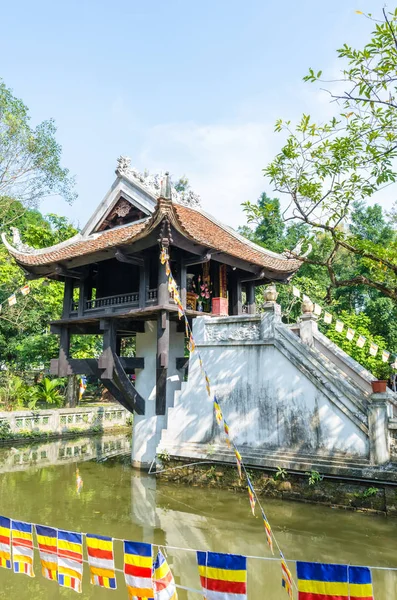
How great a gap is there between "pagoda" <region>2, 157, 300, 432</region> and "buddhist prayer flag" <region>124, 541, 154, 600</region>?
6.02 metres

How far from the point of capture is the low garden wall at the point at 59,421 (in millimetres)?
15008

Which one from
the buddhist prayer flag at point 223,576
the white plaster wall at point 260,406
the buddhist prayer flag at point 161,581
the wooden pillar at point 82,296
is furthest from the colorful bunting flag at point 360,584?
the wooden pillar at point 82,296

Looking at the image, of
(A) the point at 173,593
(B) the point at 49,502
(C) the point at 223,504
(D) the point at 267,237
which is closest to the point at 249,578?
(A) the point at 173,593

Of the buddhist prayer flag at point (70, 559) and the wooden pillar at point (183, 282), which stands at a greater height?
the wooden pillar at point (183, 282)

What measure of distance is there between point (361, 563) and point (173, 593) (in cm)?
296

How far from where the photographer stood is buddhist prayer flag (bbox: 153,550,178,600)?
3278 mm

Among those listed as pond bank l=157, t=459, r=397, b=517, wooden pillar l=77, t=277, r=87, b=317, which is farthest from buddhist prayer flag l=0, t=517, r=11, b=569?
wooden pillar l=77, t=277, r=87, b=317

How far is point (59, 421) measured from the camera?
16.6 m

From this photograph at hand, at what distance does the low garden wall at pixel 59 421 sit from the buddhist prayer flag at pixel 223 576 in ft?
43.8

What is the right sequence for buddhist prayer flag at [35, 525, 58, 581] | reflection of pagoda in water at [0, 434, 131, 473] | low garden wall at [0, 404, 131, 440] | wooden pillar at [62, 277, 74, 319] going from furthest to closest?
1. low garden wall at [0, 404, 131, 440]
2. reflection of pagoda in water at [0, 434, 131, 473]
3. wooden pillar at [62, 277, 74, 319]
4. buddhist prayer flag at [35, 525, 58, 581]

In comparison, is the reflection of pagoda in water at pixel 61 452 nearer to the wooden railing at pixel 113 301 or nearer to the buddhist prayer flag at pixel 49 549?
the wooden railing at pixel 113 301

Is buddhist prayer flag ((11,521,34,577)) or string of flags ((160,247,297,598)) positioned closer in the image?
string of flags ((160,247,297,598))

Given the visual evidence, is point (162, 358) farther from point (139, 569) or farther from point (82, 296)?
point (139, 569)

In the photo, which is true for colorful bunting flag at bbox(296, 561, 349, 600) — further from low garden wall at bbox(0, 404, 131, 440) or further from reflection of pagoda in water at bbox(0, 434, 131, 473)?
low garden wall at bbox(0, 404, 131, 440)
